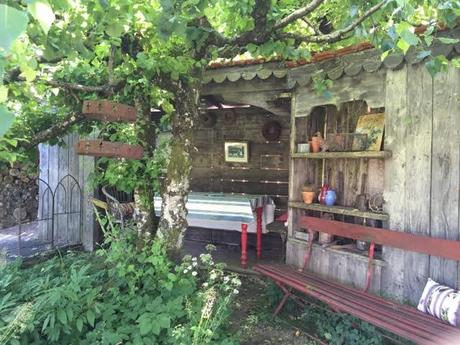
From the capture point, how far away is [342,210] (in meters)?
3.62

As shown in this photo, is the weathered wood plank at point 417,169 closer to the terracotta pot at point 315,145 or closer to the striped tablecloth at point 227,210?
the terracotta pot at point 315,145

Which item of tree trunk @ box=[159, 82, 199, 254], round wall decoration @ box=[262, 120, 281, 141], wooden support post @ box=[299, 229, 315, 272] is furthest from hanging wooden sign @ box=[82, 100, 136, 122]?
round wall decoration @ box=[262, 120, 281, 141]

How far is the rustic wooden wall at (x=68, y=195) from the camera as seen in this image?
19.7 ft

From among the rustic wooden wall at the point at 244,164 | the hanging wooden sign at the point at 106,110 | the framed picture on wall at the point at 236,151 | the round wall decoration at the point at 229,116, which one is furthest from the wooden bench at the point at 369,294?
the round wall decoration at the point at 229,116

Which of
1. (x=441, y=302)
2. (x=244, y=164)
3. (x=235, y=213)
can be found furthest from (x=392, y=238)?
(x=244, y=164)

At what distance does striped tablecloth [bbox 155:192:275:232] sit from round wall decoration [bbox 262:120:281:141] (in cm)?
98

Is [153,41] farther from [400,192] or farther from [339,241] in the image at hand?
[339,241]

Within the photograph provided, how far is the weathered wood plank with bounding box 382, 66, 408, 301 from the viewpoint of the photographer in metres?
3.06

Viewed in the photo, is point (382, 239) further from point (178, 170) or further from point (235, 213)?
point (235, 213)

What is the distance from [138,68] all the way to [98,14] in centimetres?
111

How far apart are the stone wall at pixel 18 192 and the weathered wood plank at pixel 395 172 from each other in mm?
7811

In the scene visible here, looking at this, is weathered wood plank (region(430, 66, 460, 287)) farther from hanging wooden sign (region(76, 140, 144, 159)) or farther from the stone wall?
the stone wall

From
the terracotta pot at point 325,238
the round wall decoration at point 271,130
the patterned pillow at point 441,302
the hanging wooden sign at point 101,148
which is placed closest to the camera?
the patterned pillow at point 441,302

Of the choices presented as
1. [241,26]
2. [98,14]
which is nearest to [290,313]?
[241,26]
